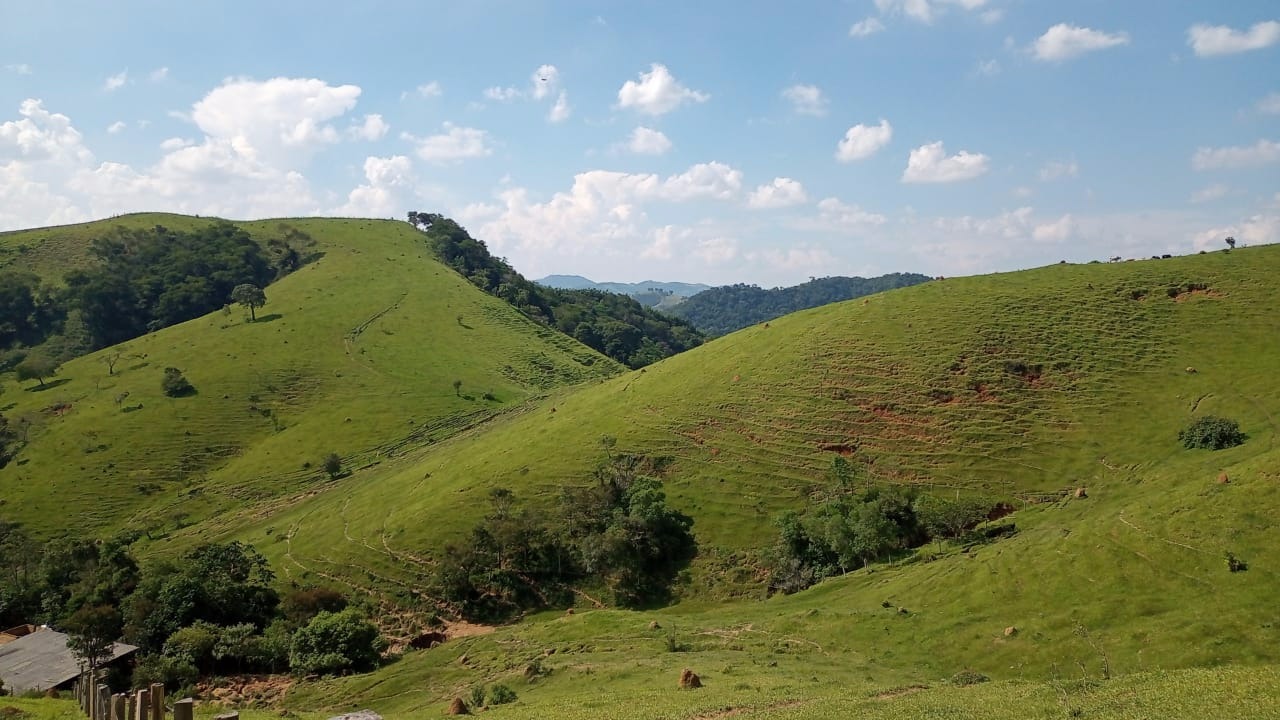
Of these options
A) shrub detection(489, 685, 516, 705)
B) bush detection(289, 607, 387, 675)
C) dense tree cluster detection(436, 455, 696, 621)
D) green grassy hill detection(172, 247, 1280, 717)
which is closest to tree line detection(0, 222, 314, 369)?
green grassy hill detection(172, 247, 1280, 717)

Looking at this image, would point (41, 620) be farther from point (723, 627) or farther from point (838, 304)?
point (838, 304)

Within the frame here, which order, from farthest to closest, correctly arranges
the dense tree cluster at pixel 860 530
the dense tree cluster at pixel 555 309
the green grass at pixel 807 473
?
the dense tree cluster at pixel 555 309 → the dense tree cluster at pixel 860 530 → the green grass at pixel 807 473

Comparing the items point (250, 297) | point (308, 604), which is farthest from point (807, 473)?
point (250, 297)

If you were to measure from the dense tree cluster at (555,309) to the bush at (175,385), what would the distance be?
67031 millimetres

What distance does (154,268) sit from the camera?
469 ft

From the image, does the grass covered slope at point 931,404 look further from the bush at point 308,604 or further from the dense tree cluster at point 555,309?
the dense tree cluster at point 555,309

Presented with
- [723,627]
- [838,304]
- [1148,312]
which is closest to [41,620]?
[723,627]

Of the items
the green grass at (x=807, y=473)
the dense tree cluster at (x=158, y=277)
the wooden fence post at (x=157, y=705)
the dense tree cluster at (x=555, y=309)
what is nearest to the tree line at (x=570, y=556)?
the green grass at (x=807, y=473)

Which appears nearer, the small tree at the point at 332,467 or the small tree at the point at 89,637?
the small tree at the point at 89,637

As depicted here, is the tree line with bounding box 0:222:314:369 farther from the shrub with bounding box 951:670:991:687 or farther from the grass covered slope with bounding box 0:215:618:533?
the shrub with bounding box 951:670:991:687

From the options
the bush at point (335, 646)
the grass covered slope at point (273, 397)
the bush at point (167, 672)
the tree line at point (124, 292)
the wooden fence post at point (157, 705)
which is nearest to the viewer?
the wooden fence post at point (157, 705)

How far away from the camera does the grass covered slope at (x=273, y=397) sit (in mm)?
77500

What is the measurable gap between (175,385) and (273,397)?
1259cm

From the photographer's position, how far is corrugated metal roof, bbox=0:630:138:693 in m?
36.5
